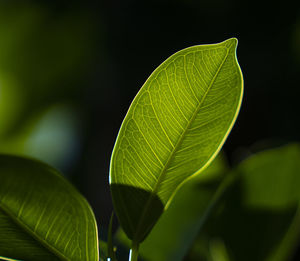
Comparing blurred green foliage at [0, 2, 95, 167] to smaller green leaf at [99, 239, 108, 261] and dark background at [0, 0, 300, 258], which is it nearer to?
dark background at [0, 0, 300, 258]

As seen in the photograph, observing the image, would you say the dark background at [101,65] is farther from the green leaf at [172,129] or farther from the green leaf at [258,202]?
the green leaf at [172,129]

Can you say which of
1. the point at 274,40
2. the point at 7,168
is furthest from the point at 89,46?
the point at 7,168

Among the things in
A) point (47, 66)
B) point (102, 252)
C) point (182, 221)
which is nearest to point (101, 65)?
point (47, 66)

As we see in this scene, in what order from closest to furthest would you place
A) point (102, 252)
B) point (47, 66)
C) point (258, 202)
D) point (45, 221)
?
point (45, 221), point (102, 252), point (258, 202), point (47, 66)

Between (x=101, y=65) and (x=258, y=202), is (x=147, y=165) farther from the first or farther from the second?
→ (x=101, y=65)

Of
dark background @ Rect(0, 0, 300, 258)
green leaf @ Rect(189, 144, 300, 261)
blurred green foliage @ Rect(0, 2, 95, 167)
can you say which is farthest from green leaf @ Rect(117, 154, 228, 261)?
blurred green foliage @ Rect(0, 2, 95, 167)

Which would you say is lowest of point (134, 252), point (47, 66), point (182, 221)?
point (182, 221)
